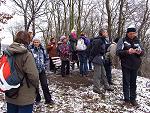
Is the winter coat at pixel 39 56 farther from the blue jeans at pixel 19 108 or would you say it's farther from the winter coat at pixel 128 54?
the blue jeans at pixel 19 108

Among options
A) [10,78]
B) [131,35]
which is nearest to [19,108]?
[10,78]

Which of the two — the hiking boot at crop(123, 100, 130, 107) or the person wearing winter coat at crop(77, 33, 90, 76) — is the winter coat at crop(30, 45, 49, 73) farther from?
the person wearing winter coat at crop(77, 33, 90, 76)

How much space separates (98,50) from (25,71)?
5439 millimetres

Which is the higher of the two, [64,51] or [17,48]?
[17,48]

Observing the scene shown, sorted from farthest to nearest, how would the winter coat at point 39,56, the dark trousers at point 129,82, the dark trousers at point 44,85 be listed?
the dark trousers at point 129,82, the dark trousers at point 44,85, the winter coat at point 39,56

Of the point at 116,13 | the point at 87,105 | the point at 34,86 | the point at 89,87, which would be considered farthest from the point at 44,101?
the point at 116,13

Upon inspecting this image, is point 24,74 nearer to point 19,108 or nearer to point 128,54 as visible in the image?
point 19,108

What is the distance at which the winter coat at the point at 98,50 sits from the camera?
34.7ft

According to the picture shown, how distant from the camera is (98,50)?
1064 cm

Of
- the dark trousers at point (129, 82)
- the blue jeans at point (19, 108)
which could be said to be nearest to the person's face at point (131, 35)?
the dark trousers at point (129, 82)

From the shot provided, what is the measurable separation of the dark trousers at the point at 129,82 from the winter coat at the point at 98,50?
1.14m

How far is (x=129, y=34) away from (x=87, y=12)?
3636cm

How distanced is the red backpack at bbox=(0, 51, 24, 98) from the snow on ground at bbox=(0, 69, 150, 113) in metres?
3.42

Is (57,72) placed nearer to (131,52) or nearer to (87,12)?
(131,52)
